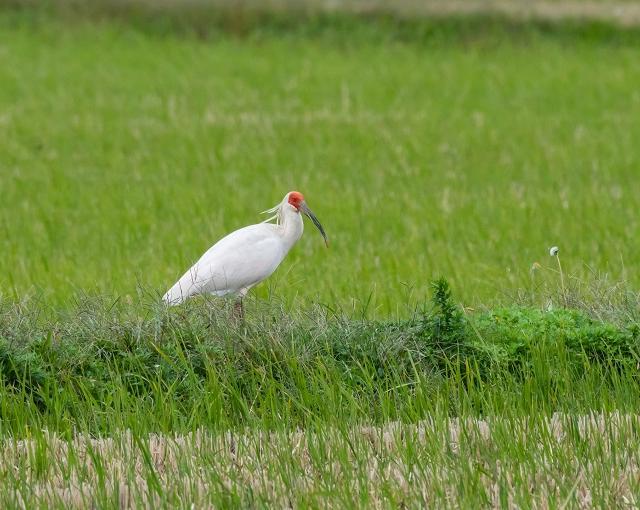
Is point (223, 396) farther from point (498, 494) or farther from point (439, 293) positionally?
point (498, 494)

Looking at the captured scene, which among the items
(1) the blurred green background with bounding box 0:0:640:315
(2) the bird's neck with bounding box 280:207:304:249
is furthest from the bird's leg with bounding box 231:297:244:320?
(2) the bird's neck with bounding box 280:207:304:249

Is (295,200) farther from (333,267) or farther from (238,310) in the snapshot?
(333,267)

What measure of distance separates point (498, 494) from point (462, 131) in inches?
364

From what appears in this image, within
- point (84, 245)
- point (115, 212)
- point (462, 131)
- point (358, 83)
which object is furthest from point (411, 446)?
point (358, 83)

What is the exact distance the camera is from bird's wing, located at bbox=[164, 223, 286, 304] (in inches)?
257

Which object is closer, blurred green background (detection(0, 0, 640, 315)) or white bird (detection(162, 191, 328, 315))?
white bird (detection(162, 191, 328, 315))

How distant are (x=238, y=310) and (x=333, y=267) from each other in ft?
7.30

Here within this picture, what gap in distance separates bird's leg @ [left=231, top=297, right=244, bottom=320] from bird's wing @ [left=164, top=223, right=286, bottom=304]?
0.17 meters

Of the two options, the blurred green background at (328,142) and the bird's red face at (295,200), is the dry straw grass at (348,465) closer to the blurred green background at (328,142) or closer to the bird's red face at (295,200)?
the blurred green background at (328,142)

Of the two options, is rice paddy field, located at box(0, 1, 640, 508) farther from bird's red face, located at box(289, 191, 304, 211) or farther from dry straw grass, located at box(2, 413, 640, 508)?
bird's red face, located at box(289, 191, 304, 211)

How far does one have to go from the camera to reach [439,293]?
242 inches

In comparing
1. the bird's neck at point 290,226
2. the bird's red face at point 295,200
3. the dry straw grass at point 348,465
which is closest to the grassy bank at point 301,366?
the dry straw grass at point 348,465

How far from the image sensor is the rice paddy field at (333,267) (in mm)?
4859

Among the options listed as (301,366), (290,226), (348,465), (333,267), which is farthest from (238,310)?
(333,267)
